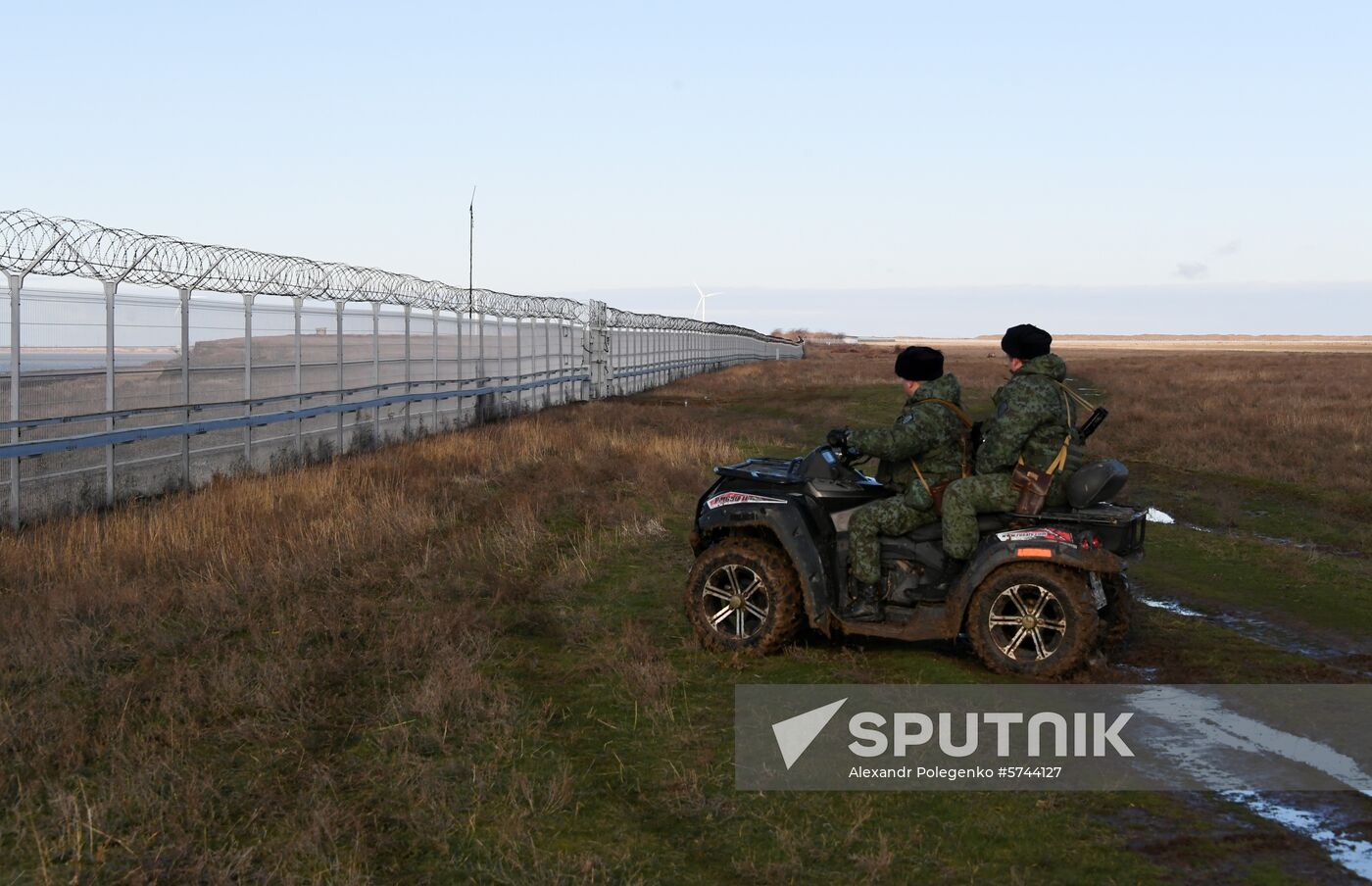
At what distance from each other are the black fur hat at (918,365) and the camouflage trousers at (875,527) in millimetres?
789

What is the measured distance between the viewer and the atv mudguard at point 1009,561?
7.37 meters

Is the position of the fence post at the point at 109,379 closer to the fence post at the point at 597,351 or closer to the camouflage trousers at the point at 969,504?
the camouflage trousers at the point at 969,504

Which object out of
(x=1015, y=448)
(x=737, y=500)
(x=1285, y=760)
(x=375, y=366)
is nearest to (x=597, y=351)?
(x=375, y=366)

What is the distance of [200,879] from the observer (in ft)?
15.8

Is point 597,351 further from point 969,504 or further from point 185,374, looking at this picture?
point 969,504

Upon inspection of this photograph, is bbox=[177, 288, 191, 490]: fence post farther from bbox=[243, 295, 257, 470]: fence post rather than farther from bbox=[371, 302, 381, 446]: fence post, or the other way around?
bbox=[371, 302, 381, 446]: fence post

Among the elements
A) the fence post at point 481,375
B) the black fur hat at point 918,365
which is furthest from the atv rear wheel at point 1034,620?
the fence post at point 481,375

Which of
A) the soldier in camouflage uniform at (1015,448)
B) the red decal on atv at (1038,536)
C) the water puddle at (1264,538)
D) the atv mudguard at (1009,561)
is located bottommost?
the water puddle at (1264,538)

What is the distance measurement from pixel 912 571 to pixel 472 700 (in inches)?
106

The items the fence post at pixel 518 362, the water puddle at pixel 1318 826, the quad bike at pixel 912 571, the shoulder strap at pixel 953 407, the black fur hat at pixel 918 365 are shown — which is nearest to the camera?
the water puddle at pixel 1318 826

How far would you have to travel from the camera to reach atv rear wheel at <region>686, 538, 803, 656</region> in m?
8.12

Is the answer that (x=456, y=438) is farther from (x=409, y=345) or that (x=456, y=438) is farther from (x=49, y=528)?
(x=49, y=528)

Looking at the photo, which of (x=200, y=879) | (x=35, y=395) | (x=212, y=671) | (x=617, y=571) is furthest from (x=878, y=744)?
(x=35, y=395)

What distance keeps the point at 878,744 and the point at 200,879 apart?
3.19m
